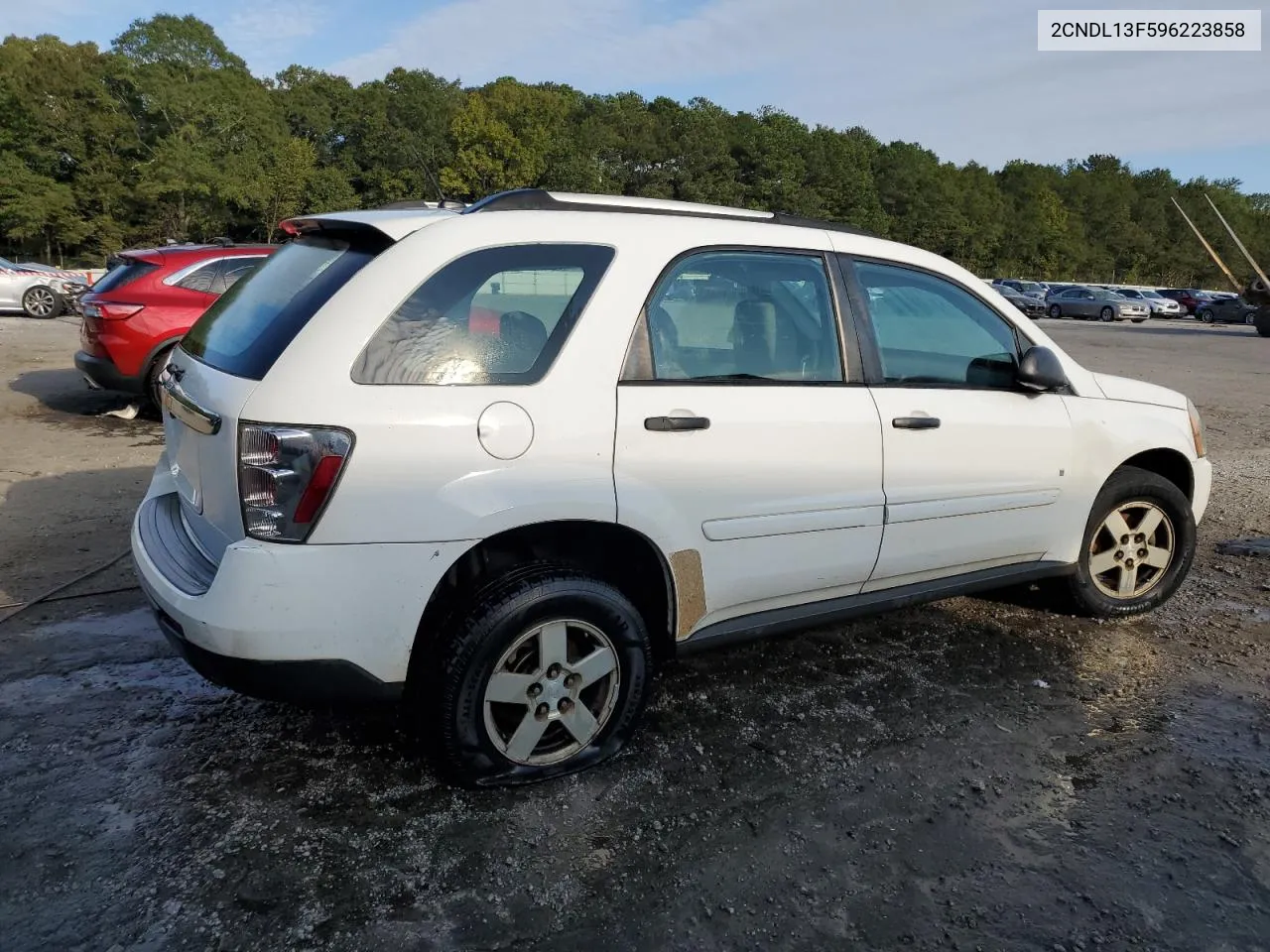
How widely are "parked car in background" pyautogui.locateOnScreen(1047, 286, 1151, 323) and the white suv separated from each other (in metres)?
42.0

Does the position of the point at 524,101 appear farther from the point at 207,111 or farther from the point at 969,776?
the point at 969,776

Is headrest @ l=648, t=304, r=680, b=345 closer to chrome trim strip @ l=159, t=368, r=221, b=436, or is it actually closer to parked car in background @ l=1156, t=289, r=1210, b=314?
chrome trim strip @ l=159, t=368, r=221, b=436

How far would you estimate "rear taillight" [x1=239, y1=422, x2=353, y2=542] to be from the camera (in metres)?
2.47

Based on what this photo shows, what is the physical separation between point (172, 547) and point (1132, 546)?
4.02 m

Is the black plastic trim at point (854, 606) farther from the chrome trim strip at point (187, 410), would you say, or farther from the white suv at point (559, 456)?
the chrome trim strip at point (187, 410)

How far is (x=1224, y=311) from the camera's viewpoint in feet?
129

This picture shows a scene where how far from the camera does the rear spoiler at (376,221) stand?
2.81 m

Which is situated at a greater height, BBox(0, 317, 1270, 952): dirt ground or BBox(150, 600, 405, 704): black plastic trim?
BBox(150, 600, 405, 704): black plastic trim

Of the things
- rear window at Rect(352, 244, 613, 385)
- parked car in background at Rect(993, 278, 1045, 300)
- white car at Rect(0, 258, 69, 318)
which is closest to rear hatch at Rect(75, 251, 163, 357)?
rear window at Rect(352, 244, 613, 385)

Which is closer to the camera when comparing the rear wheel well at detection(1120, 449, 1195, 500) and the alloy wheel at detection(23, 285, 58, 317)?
the rear wheel well at detection(1120, 449, 1195, 500)

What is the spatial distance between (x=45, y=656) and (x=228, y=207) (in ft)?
210

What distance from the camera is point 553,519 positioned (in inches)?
107

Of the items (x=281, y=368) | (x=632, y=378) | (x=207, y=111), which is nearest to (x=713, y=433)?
(x=632, y=378)

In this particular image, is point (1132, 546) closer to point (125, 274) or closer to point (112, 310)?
point (112, 310)
